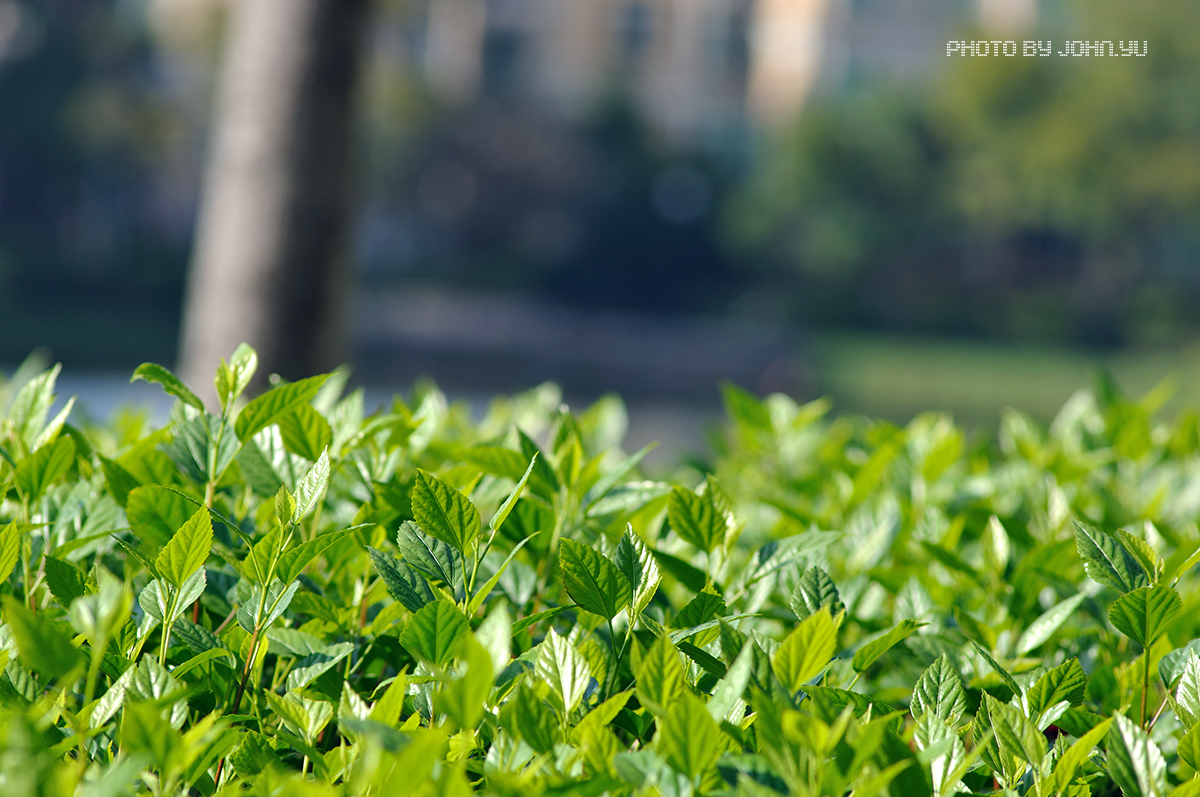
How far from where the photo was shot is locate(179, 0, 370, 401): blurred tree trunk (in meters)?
3.07

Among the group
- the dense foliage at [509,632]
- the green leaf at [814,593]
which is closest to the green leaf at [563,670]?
the dense foliage at [509,632]

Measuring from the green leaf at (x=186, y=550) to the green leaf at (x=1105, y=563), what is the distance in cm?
73

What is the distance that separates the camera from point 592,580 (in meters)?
0.86

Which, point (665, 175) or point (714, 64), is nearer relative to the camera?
point (665, 175)

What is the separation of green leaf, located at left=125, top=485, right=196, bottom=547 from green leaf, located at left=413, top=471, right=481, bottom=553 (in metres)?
0.25

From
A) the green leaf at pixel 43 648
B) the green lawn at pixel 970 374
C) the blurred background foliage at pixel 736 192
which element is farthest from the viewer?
the blurred background foliage at pixel 736 192

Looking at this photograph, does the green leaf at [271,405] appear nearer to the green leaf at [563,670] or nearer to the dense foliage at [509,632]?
the dense foliage at [509,632]

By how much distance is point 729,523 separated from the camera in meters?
1.07

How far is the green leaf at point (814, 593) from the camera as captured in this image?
0.93 m

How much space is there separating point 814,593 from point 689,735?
0.29 metres

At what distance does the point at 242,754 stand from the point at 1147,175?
112 ft

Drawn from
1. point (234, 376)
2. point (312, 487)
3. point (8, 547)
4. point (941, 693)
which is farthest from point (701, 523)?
point (8, 547)

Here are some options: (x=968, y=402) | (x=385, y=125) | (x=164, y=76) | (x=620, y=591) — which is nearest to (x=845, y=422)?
(x=620, y=591)

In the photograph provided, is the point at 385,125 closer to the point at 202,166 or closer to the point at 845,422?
the point at 202,166
